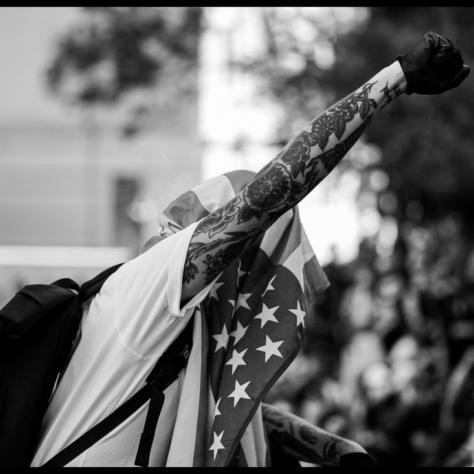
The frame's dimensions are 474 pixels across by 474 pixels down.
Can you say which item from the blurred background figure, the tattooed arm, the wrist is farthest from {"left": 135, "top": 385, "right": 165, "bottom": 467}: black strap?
the blurred background figure

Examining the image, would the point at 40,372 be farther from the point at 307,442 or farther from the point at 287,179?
the point at 307,442

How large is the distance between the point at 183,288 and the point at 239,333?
0.83ft

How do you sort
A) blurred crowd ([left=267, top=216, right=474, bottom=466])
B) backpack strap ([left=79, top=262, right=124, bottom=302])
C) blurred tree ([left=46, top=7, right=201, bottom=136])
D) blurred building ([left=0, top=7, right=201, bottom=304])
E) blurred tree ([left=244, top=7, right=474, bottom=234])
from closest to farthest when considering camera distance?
1. backpack strap ([left=79, top=262, right=124, bottom=302])
2. blurred crowd ([left=267, top=216, right=474, bottom=466])
3. blurred tree ([left=244, top=7, right=474, bottom=234])
4. blurred tree ([left=46, top=7, right=201, bottom=136])
5. blurred building ([left=0, top=7, right=201, bottom=304])

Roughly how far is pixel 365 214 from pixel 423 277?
2464mm

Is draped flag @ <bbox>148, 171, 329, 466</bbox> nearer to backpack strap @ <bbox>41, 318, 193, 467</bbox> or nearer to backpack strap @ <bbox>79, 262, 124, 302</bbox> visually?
backpack strap @ <bbox>41, 318, 193, 467</bbox>

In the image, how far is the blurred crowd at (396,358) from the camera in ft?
19.2

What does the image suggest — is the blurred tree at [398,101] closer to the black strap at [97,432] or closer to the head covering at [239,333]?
the head covering at [239,333]

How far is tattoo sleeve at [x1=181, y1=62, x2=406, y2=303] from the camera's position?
2.03m

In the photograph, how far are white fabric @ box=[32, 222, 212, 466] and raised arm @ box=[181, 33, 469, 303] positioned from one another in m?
0.05

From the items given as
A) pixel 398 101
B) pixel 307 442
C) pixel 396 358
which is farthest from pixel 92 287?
pixel 398 101

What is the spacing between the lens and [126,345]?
2082 mm

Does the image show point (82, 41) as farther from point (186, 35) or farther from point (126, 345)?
point (126, 345)

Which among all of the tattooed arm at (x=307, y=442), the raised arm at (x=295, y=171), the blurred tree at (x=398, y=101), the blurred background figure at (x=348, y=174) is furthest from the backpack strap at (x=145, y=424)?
the blurred tree at (x=398, y=101)

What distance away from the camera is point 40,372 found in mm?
2070
